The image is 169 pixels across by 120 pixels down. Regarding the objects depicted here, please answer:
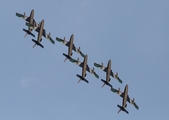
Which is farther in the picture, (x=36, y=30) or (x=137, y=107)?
(x=137, y=107)

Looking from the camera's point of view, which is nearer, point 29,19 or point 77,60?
point 29,19

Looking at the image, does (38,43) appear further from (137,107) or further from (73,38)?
(137,107)

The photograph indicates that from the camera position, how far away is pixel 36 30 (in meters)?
170

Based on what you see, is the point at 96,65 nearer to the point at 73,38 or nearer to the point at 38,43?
the point at 73,38

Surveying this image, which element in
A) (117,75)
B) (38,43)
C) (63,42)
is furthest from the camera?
(117,75)

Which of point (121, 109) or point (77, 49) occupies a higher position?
point (77, 49)

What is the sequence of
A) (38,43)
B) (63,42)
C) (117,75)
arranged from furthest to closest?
(117,75), (63,42), (38,43)

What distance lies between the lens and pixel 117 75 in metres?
190

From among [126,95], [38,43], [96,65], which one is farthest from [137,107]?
[38,43]

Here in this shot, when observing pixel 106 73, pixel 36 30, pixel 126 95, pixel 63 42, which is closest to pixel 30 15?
pixel 36 30

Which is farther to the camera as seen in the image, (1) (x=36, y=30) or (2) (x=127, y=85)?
(2) (x=127, y=85)

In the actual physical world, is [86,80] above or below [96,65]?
below

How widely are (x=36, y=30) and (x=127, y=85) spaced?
45.8m

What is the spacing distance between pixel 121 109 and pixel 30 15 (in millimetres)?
54545
